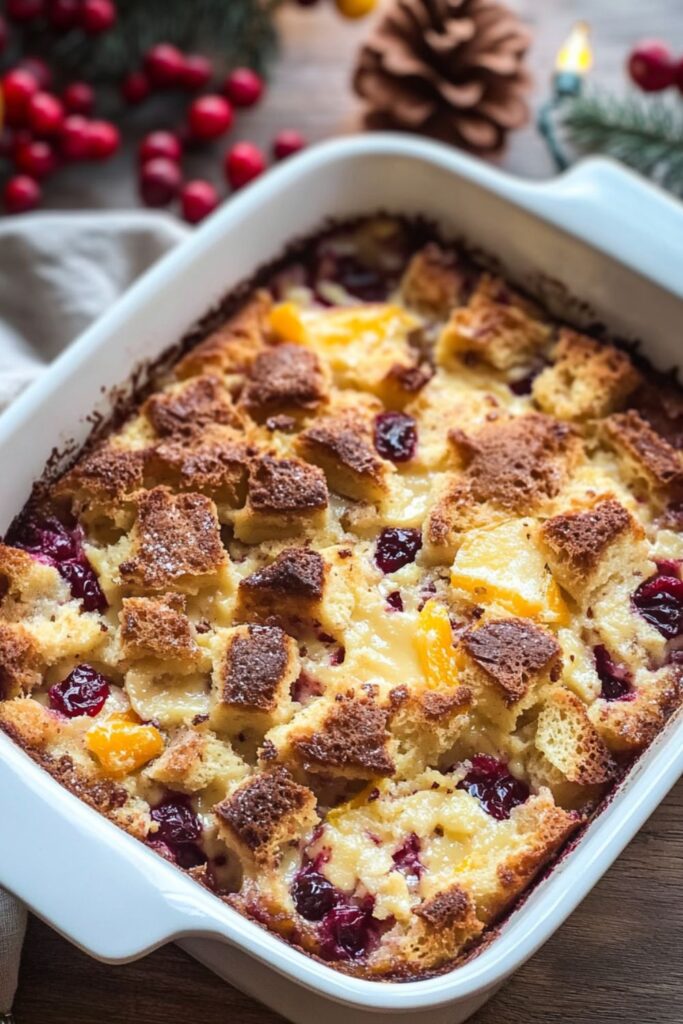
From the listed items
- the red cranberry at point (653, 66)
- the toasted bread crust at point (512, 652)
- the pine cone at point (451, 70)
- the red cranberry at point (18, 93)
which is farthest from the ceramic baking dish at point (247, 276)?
the red cranberry at point (18, 93)

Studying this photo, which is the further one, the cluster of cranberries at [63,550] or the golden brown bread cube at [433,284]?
the golden brown bread cube at [433,284]

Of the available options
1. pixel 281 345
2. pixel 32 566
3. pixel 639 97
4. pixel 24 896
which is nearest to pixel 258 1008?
pixel 24 896

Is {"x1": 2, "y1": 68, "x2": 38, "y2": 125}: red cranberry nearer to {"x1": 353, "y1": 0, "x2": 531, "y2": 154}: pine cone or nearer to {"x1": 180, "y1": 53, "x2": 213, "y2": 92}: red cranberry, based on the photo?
{"x1": 180, "y1": 53, "x2": 213, "y2": 92}: red cranberry

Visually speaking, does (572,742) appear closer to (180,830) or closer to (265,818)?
(265,818)

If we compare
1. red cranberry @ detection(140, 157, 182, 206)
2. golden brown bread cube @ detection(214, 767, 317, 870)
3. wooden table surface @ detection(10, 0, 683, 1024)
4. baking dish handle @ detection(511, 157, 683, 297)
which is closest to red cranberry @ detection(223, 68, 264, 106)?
red cranberry @ detection(140, 157, 182, 206)

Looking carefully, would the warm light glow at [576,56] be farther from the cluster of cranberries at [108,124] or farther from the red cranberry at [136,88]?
the red cranberry at [136,88]

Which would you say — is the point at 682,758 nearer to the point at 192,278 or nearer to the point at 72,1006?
the point at 72,1006
